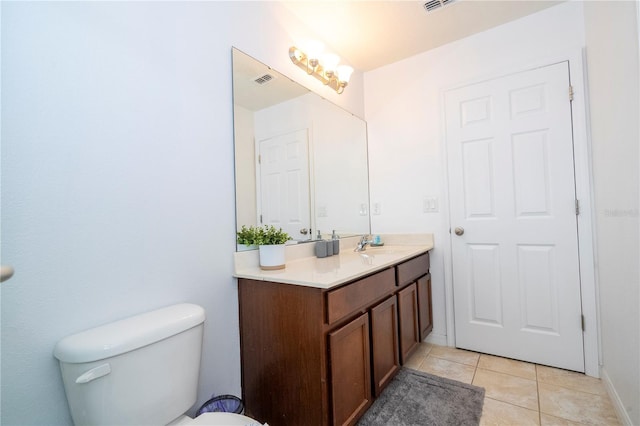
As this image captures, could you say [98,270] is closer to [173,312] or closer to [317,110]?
[173,312]

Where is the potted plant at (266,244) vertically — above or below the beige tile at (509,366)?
above

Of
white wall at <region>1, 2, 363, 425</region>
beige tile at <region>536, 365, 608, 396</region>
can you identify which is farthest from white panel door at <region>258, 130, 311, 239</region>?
beige tile at <region>536, 365, 608, 396</region>

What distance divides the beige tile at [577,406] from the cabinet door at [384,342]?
775 millimetres

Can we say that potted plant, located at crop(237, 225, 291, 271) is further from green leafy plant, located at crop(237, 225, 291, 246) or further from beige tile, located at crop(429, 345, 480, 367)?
beige tile, located at crop(429, 345, 480, 367)

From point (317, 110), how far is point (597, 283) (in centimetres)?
211

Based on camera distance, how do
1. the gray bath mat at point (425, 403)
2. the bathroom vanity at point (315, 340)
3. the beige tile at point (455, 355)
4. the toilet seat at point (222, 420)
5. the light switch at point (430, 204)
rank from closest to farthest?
the toilet seat at point (222, 420) → the bathroom vanity at point (315, 340) → the gray bath mat at point (425, 403) → the beige tile at point (455, 355) → the light switch at point (430, 204)

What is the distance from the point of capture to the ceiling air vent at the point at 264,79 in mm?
1623

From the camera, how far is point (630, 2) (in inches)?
45.6

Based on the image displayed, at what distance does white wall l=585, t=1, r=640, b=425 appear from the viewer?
3.92ft

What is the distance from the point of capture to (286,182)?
183 centimetres

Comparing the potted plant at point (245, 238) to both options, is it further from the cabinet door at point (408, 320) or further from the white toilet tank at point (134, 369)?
the cabinet door at point (408, 320)

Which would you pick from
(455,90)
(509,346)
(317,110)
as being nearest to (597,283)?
(509,346)

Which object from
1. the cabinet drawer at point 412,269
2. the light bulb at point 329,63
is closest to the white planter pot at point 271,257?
the cabinet drawer at point 412,269

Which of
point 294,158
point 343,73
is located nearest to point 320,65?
point 343,73
